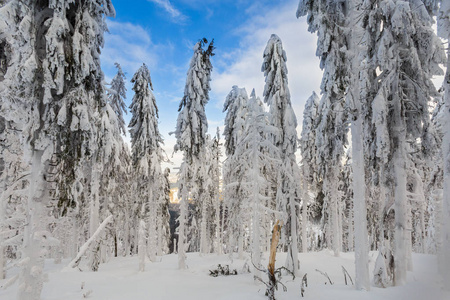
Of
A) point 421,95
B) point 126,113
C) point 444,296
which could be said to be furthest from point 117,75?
point 444,296

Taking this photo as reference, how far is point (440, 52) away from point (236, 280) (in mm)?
12393

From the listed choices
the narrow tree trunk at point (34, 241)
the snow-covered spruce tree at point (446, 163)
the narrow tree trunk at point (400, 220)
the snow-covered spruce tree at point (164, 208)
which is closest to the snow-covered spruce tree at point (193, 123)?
the snow-covered spruce tree at point (164, 208)

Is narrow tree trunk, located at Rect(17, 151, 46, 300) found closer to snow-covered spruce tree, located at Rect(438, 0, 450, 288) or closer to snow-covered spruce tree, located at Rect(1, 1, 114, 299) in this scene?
snow-covered spruce tree, located at Rect(1, 1, 114, 299)

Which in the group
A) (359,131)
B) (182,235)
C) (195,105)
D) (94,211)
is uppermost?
(195,105)

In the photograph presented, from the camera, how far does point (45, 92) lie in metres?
6.63

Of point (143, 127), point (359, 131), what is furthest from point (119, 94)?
point (359, 131)

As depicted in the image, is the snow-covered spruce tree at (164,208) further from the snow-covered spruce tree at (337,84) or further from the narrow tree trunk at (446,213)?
the narrow tree trunk at (446,213)

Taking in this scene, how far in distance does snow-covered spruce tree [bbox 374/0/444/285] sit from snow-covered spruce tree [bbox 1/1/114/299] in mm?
9377

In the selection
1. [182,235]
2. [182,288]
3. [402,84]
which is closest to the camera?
[402,84]

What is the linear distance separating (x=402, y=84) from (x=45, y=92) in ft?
37.6

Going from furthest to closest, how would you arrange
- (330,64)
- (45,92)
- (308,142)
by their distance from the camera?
(308,142) → (330,64) → (45,92)

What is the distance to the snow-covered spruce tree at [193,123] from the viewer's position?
17016 millimetres

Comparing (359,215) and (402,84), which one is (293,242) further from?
(402,84)

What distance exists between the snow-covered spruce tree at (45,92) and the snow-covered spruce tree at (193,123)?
9.69 meters
